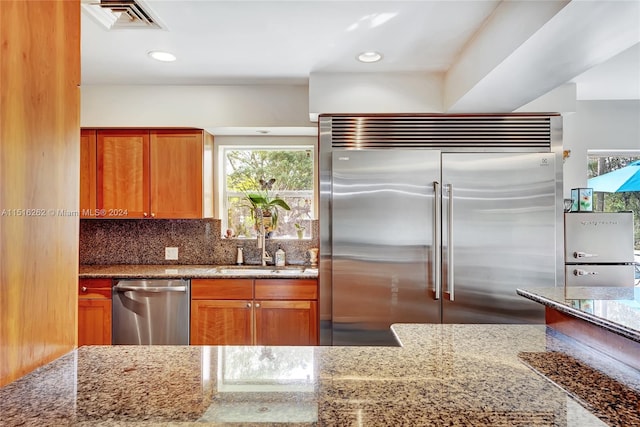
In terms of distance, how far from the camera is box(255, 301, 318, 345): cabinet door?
2922 mm

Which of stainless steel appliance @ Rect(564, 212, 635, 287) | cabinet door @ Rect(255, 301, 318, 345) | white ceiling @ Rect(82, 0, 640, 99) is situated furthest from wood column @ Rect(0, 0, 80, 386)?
stainless steel appliance @ Rect(564, 212, 635, 287)

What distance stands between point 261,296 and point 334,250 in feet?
2.22

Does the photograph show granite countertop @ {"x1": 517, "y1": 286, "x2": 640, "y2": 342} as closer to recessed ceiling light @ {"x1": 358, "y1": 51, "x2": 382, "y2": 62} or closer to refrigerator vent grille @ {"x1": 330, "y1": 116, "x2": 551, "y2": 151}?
refrigerator vent grille @ {"x1": 330, "y1": 116, "x2": 551, "y2": 151}

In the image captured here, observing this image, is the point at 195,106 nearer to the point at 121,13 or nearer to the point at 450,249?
the point at 121,13

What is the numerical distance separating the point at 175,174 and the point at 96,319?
126 cm

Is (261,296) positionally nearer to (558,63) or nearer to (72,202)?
(72,202)

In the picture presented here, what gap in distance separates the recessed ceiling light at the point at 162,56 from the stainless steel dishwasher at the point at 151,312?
160 cm

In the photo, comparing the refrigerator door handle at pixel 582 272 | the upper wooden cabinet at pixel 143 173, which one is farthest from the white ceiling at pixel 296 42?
the refrigerator door handle at pixel 582 272

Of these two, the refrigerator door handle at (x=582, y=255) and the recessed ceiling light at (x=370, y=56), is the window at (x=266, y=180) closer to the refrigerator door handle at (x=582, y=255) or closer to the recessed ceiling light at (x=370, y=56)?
the recessed ceiling light at (x=370, y=56)

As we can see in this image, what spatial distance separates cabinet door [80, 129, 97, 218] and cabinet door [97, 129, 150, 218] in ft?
0.13

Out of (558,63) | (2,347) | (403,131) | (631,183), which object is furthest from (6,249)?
(631,183)

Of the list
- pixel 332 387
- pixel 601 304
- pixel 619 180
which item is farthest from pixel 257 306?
pixel 619 180

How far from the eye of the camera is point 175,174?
3152 mm

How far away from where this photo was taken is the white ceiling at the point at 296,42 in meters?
1.90
